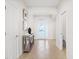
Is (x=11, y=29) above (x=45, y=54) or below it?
above

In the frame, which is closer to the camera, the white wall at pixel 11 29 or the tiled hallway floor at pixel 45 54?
the white wall at pixel 11 29

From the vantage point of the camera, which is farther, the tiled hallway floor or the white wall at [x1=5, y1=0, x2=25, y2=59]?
the tiled hallway floor

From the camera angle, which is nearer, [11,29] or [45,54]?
[11,29]

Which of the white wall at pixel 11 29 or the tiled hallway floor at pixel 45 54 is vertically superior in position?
the white wall at pixel 11 29

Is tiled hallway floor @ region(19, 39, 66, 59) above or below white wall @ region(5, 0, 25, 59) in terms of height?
below

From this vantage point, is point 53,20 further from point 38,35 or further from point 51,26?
point 38,35
